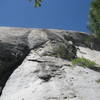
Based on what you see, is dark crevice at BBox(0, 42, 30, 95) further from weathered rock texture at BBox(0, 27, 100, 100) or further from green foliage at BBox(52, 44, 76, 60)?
green foliage at BBox(52, 44, 76, 60)

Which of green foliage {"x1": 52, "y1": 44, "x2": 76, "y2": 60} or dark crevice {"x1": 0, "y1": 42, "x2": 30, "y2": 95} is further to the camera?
green foliage {"x1": 52, "y1": 44, "x2": 76, "y2": 60}

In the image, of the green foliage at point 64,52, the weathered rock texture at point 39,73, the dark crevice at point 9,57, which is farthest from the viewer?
the green foliage at point 64,52

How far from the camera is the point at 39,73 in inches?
392

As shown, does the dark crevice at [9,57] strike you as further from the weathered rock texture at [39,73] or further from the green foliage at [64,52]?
the green foliage at [64,52]

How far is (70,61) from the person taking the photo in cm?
1209

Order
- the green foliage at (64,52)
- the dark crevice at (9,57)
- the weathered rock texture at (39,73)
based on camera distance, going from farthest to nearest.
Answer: the green foliage at (64,52)
the dark crevice at (9,57)
the weathered rock texture at (39,73)

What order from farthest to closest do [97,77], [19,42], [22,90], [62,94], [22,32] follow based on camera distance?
[22,32]
[19,42]
[97,77]
[22,90]
[62,94]

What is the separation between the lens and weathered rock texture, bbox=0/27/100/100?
26.2ft

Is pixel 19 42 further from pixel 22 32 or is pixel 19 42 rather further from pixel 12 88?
pixel 12 88

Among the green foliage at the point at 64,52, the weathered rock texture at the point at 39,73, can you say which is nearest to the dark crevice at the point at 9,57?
the weathered rock texture at the point at 39,73

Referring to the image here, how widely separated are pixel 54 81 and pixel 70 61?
328 cm

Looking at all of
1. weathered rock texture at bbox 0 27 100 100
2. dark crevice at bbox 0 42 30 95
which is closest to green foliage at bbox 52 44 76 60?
weathered rock texture at bbox 0 27 100 100

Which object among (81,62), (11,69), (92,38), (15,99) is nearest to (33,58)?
(11,69)

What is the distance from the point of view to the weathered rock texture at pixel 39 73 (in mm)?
7992
